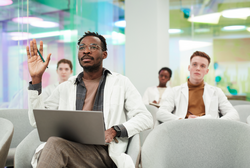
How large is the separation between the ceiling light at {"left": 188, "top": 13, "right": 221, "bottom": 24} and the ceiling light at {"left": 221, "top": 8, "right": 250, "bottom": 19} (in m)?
0.17

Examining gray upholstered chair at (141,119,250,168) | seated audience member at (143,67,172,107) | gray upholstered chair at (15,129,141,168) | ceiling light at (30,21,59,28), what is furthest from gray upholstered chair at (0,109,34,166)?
seated audience member at (143,67,172,107)

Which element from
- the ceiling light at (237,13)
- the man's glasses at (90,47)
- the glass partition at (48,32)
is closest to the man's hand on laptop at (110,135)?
the man's glasses at (90,47)

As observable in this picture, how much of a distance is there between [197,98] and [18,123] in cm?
183

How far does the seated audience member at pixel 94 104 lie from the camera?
1.50 metres

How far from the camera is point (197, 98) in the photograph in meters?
→ 2.61

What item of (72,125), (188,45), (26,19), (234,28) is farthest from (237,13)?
(72,125)

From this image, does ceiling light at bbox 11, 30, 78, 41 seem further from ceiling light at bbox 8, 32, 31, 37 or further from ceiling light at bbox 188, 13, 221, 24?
ceiling light at bbox 188, 13, 221, 24

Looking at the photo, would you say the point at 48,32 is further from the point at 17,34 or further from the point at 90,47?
the point at 90,47

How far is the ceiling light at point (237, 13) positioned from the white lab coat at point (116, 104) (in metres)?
5.06


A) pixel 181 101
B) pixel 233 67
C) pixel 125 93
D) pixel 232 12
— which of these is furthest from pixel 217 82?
pixel 125 93

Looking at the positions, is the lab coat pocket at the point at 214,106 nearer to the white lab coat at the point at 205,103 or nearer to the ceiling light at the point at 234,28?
the white lab coat at the point at 205,103

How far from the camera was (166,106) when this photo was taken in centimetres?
256

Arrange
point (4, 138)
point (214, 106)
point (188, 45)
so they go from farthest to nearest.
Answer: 1. point (188, 45)
2. point (214, 106)
3. point (4, 138)

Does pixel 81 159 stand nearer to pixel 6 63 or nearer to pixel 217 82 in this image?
pixel 6 63
